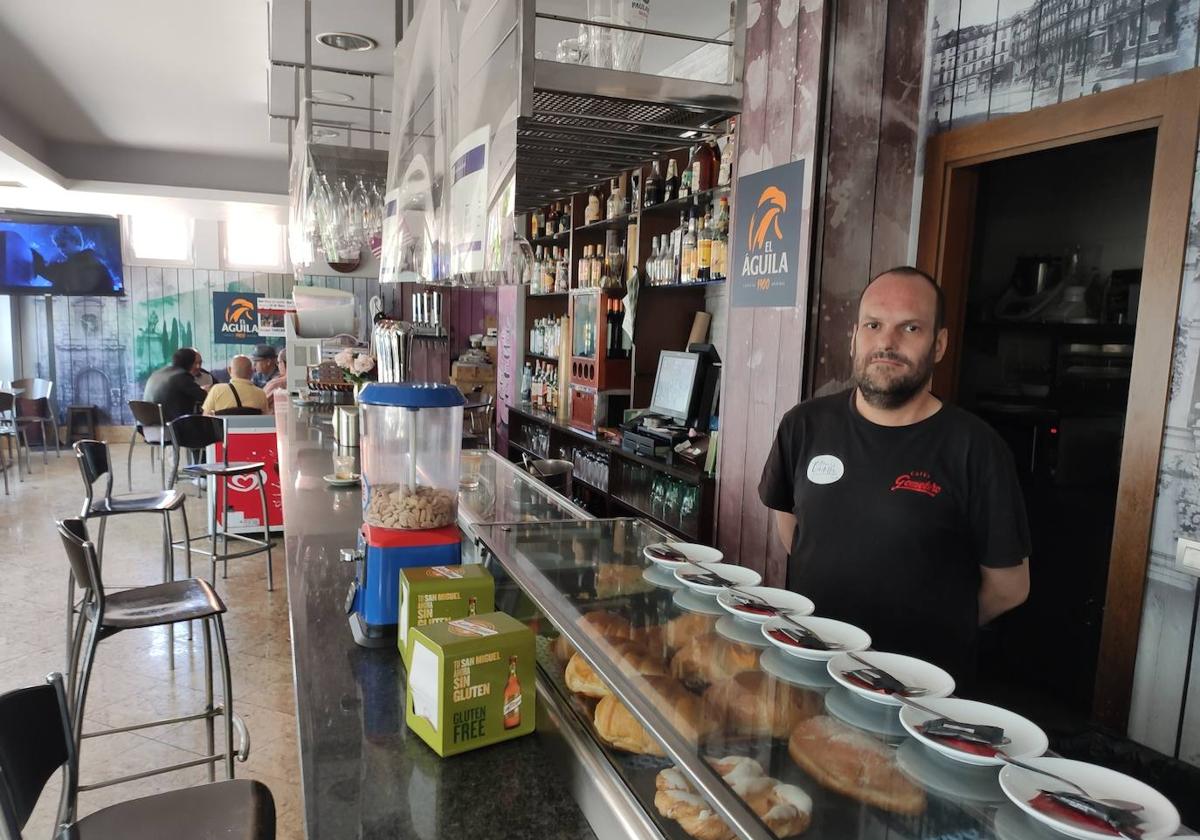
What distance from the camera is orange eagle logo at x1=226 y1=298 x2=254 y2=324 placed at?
37.4 ft

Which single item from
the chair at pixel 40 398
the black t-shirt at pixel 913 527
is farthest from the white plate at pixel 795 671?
the chair at pixel 40 398

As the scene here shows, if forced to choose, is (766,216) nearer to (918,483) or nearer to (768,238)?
(768,238)

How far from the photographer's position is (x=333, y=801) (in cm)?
120

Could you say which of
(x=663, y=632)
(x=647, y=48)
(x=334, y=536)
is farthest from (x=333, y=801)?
(x=647, y=48)

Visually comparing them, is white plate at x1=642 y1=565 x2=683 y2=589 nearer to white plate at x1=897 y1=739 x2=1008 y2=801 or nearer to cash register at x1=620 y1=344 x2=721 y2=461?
white plate at x1=897 y1=739 x2=1008 y2=801

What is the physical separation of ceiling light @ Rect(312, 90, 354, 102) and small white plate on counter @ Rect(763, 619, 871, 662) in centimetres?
508

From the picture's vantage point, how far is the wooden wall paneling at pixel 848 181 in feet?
8.80

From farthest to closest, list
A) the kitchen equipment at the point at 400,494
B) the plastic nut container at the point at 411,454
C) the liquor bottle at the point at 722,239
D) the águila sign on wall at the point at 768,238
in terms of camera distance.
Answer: the liquor bottle at the point at 722,239, the águila sign on wall at the point at 768,238, the plastic nut container at the point at 411,454, the kitchen equipment at the point at 400,494

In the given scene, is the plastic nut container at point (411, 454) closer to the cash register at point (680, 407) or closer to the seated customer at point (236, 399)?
the cash register at point (680, 407)

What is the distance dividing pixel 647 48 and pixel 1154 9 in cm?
289

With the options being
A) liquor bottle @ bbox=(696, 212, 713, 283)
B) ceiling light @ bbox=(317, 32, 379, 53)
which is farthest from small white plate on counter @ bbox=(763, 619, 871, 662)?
ceiling light @ bbox=(317, 32, 379, 53)

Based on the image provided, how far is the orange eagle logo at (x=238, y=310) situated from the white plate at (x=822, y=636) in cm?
1168

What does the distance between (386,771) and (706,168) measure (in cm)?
352

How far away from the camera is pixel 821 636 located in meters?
1.33
